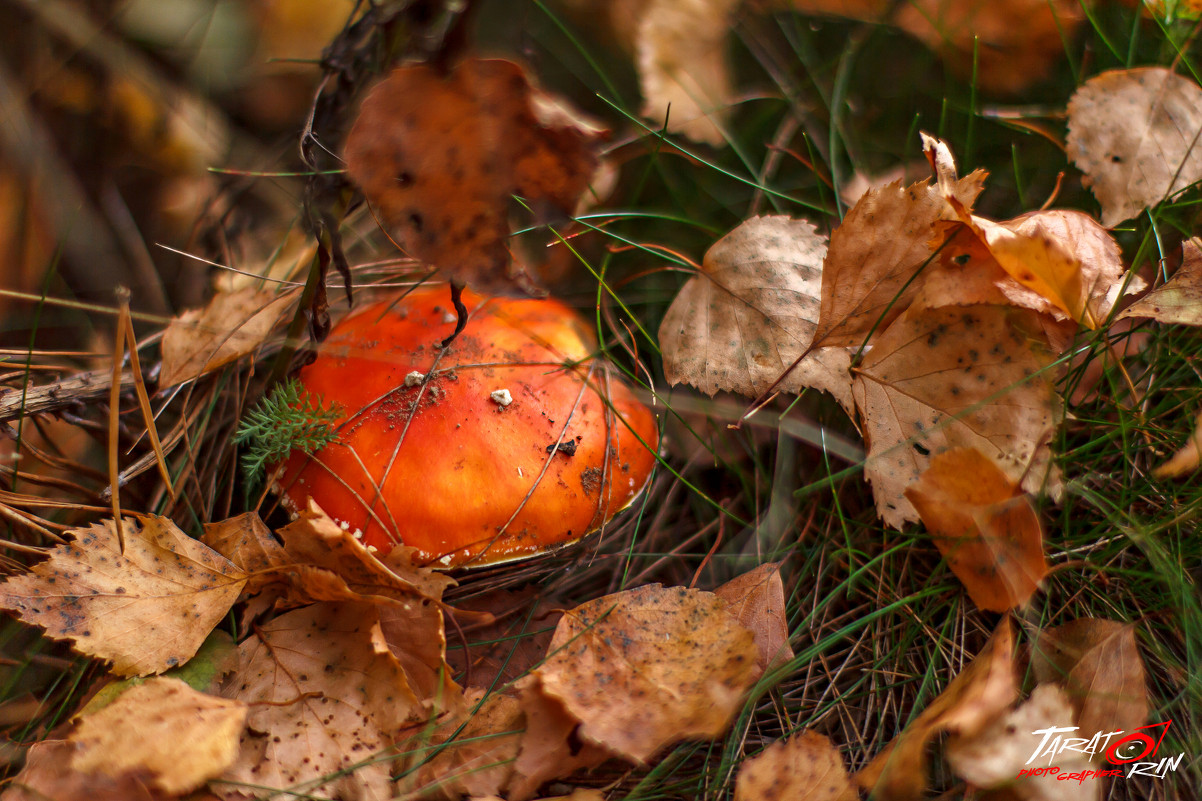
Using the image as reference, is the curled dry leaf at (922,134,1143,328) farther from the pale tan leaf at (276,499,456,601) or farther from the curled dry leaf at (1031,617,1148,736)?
the pale tan leaf at (276,499,456,601)

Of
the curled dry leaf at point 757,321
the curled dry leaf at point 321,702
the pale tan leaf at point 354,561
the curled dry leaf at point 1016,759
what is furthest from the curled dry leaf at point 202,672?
the curled dry leaf at point 1016,759

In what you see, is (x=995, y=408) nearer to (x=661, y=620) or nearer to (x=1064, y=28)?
(x=661, y=620)

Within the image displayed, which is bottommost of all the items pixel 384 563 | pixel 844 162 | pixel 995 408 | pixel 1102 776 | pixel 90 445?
pixel 1102 776

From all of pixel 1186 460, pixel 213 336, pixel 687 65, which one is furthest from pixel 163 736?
pixel 687 65

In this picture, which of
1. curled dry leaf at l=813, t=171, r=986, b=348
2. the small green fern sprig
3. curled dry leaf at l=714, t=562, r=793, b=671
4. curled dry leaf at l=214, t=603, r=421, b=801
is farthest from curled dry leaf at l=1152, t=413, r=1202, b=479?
the small green fern sprig

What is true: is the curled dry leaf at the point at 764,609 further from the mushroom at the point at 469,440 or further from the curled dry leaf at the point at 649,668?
the mushroom at the point at 469,440

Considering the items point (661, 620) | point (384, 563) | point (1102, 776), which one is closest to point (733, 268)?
point (661, 620)
